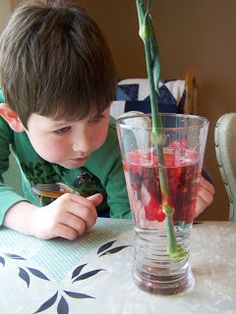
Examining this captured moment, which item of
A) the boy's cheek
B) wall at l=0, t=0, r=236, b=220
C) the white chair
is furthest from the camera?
wall at l=0, t=0, r=236, b=220

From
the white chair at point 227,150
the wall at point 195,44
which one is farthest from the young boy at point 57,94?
the wall at point 195,44

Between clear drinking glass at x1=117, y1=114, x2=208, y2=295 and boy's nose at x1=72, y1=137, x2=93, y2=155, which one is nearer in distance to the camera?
clear drinking glass at x1=117, y1=114, x2=208, y2=295

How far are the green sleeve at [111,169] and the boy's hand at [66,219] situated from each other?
0.26 metres

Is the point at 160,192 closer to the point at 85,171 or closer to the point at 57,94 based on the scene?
the point at 57,94

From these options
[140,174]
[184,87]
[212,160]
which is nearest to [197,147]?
[140,174]

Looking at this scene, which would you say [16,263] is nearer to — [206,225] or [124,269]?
[124,269]

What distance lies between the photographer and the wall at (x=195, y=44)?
7.59 ft

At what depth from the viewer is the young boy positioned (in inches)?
26.8

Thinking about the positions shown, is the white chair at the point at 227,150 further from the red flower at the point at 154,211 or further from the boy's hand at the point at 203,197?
the red flower at the point at 154,211

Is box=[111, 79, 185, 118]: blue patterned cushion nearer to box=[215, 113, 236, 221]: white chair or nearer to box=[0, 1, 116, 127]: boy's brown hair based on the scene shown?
box=[215, 113, 236, 221]: white chair

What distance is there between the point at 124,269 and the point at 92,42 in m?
0.38

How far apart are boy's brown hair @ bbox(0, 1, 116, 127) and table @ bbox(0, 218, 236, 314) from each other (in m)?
0.21

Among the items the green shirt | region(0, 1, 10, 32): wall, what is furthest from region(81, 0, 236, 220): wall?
the green shirt

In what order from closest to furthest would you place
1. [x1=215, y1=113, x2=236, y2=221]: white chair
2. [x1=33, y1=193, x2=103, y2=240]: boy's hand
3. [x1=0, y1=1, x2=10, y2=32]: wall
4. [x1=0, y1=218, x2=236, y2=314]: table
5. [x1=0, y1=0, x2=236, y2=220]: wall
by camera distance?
[x1=0, y1=218, x2=236, y2=314]: table, [x1=33, y1=193, x2=103, y2=240]: boy's hand, [x1=215, y1=113, x2=236, y2=221]: white chair, [x1=0, y1=1, x2=10, y2=32]: wall, [x1=0, y1=0, x2=236, y2=220]: wall
